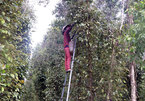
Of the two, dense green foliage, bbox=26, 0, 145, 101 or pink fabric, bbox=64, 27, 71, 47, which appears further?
pink fabric, bbox=64, 27, 71, 47

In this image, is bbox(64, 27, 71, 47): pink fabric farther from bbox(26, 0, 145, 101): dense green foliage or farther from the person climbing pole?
bbox(26, 0, 145, 101): dense green foliage

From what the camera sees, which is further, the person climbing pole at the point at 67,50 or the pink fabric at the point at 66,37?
the pink fabric at the point at 66,37

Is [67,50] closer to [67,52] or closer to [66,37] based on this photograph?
[67,52]

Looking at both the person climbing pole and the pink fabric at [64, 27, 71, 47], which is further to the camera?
the pink fabric at [64, 27, 71, 47]

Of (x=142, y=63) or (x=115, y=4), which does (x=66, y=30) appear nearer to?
(x=142, y=63)

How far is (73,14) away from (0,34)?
200cm

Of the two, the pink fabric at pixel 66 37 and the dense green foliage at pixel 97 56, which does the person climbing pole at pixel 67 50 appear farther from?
the dense green foliage at pixel 97 56

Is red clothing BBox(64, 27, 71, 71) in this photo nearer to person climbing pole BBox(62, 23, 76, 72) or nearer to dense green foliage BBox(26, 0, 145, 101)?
person climbing pole BBox(62, 23, 76, 72)

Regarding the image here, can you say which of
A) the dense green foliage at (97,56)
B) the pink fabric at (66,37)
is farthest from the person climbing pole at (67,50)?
the dense green foliage at (97,56)

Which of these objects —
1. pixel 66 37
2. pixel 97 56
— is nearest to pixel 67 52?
pixel 66 37

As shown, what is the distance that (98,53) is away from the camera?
11.6ft

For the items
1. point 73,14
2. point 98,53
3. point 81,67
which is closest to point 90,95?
point 81,67

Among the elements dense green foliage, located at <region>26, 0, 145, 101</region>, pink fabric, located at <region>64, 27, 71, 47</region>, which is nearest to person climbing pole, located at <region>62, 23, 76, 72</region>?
pink fabric, located at <region>64, 27, 71, 47</region>

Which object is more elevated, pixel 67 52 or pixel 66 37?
pixel 66 37
